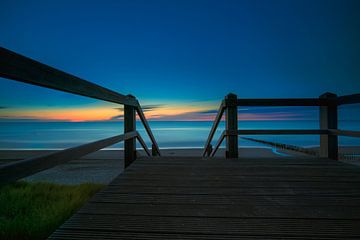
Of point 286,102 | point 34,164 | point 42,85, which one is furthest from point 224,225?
point 286,102

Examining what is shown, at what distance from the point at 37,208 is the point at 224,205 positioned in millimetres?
3283

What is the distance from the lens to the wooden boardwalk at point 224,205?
1.46m

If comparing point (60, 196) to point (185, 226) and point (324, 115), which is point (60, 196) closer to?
point (185, 226)

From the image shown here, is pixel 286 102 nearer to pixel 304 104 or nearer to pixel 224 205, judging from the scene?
pixel 304 104

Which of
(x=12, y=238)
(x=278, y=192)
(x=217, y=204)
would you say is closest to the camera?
(x=217, y=204)

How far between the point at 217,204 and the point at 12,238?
2.32 metres

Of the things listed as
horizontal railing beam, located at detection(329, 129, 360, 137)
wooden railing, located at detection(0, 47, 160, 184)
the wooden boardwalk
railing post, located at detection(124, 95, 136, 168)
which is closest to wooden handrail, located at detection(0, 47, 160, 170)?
wooden railing, located at detection(0, 47, 160, 184)

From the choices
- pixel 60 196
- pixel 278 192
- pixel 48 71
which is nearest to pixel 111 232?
pixel 48 71

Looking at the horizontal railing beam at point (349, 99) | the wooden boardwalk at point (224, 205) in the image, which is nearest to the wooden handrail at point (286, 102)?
the horizontal railing beam at point (349, 99)

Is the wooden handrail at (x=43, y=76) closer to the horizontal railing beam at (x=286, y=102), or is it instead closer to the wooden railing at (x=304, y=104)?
the wooden railing at (x=304, y=104)

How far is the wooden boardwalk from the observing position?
1.46m

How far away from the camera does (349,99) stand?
3.10 meters

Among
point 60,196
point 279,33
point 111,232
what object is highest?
point 279,33

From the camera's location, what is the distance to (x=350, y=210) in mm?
1741
